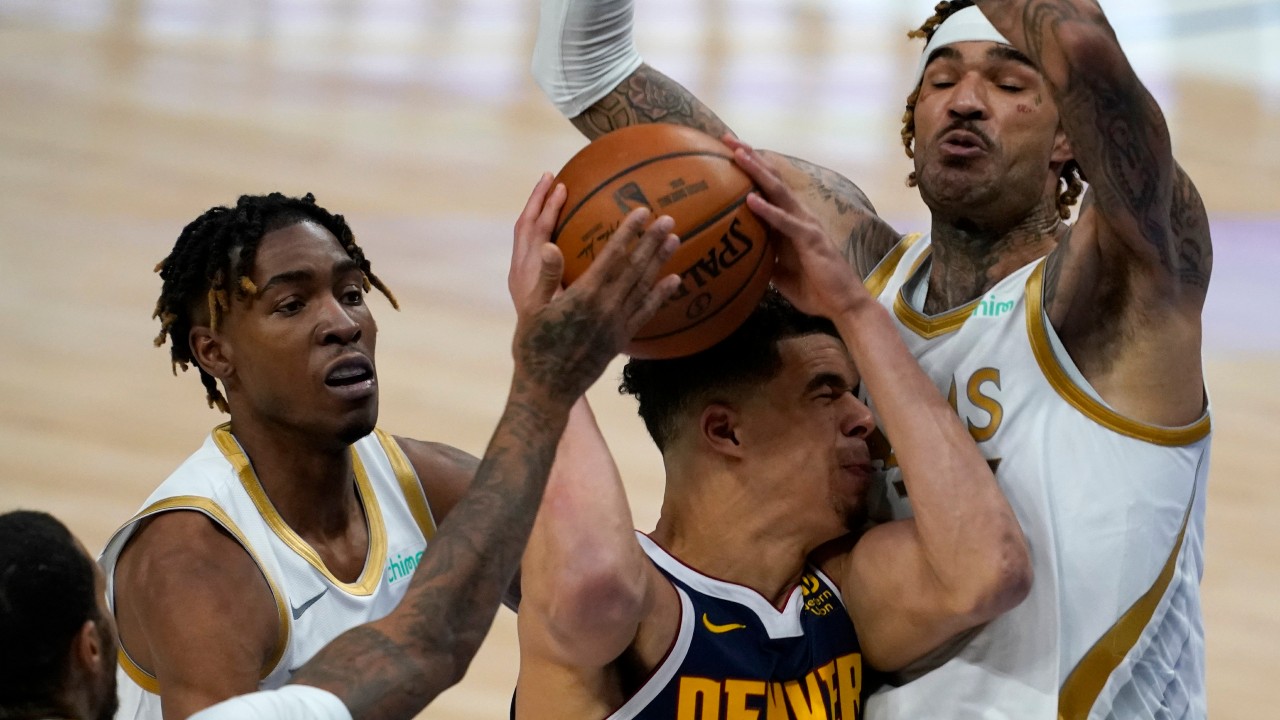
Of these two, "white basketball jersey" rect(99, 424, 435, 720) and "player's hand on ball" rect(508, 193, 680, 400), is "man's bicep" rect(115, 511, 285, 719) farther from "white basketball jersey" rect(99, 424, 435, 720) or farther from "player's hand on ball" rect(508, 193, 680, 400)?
"player's hand on ball" rect(508, 193, 680, 400)

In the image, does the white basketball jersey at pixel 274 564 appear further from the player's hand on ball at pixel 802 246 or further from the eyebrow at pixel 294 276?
the player's hand on ball at pixel 802 246

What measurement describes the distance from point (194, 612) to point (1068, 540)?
5.70 feet

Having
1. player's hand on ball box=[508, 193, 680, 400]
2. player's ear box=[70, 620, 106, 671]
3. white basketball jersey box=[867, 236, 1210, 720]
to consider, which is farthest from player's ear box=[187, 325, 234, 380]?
white basketball jersey box=[867, 236, 1210, 720]

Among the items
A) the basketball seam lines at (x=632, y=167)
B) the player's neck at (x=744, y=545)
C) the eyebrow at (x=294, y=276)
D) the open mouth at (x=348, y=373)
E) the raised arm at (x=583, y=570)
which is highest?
the basketball seam lines at (x=632, y=167)

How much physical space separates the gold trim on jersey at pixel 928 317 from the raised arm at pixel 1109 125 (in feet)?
1.33

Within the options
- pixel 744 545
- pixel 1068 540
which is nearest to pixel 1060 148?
pixel 1068 540

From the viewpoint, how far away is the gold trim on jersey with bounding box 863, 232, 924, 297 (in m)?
3.51

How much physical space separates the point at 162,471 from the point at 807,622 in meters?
4.05

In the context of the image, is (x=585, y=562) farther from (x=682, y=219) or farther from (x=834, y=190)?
(x=834, y=190)

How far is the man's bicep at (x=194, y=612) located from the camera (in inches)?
122

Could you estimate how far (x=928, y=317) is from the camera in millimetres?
3305

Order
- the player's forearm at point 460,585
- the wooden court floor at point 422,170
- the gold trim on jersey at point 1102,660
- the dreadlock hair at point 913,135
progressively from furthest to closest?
the wooden court floor at point 422,170
the dreadlock hair at point 913,135
the gold trim on jersey at point 1102,660
the player's forearm at point 460,585

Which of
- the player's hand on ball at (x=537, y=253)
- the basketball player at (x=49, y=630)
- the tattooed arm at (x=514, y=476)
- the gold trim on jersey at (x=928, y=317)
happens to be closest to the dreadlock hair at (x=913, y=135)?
the gold trim on jersey at (x=928, y=317)

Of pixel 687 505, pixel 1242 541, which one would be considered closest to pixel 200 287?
pixel 687 505
